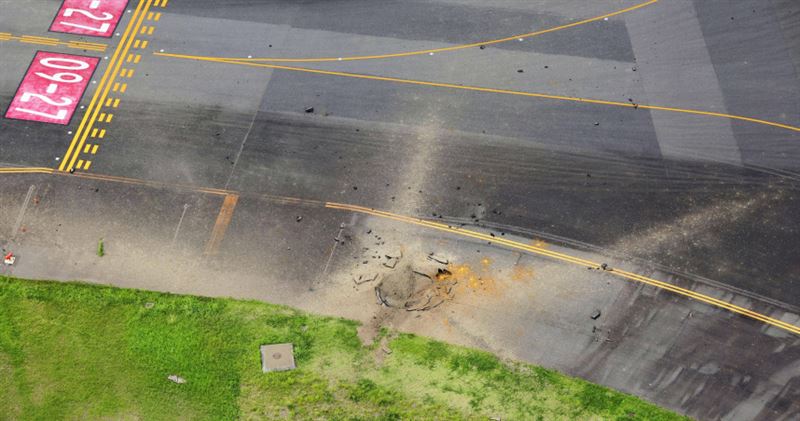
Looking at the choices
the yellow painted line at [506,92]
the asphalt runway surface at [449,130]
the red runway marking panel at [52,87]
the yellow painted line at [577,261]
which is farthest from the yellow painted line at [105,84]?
the yellow painted line at [577,261]

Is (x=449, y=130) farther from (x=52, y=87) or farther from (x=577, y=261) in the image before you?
(x=52, y=87)

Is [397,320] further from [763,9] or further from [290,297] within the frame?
[763,9]

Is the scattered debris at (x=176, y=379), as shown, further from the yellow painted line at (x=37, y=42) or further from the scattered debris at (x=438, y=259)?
the yellow painted line at (x=37, y=42)

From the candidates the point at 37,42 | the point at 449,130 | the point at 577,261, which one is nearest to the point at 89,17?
the point at 37,42

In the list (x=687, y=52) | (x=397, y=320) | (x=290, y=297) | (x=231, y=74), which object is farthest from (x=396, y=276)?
(x=687, y=52)

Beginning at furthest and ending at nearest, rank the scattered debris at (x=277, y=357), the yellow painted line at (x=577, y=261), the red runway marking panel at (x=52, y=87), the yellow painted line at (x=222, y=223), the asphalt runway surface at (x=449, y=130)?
1. the red runway marking panel at (x=52, y=87)
2. the asphalt runway surface at (x=449, y=130)
3. the yellow painted line at (x=222, y=223)
4. the yellow painted line at (x=577, y=261)
5. the scattered debris at (x=277, y=357)

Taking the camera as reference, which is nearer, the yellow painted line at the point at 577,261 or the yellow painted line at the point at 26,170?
the yellow painted line at the point at 577,261

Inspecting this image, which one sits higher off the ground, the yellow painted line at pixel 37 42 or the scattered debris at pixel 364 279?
the yellow painted line at pixel 37 42
